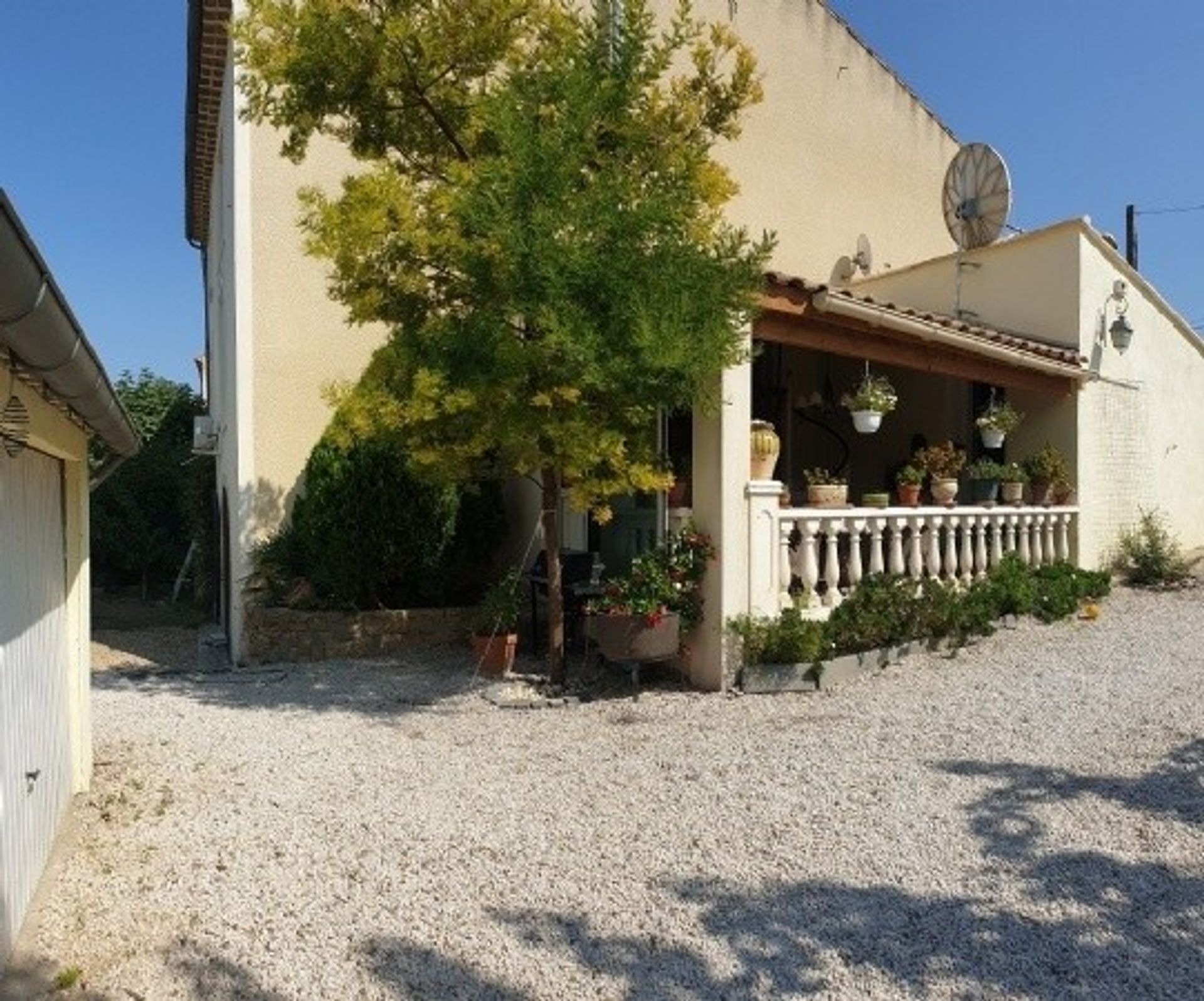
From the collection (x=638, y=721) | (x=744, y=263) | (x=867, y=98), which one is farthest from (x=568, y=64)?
(x=867, y=98)

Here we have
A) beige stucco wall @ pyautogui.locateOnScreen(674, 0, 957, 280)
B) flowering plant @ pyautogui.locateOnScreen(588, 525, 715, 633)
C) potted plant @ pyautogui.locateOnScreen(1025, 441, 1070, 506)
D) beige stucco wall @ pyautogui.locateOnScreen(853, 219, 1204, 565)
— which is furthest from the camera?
beige stucco wall @ pyautogui.locateOnScreen(674, 0, 957, 280)

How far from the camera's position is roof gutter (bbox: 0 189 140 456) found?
212 centimetres

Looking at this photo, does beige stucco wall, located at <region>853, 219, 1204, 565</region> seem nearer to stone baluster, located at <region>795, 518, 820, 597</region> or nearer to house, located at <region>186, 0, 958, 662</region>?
house, located at <region>186, 0, 958, 662</region>

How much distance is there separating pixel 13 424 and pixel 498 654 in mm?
5536

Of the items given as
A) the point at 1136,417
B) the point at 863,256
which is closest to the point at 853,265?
the point at 863,256

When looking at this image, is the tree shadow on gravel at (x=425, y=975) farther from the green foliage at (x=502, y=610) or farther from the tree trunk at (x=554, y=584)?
the green foliage at (x=502, y=610)

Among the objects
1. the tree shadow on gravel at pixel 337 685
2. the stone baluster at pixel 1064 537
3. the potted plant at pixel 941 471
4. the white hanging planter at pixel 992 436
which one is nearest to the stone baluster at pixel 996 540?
the potted plant at pixel 941 471

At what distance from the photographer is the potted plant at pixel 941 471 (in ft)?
30.2

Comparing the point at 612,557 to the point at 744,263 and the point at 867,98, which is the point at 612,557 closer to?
the point at 744,263

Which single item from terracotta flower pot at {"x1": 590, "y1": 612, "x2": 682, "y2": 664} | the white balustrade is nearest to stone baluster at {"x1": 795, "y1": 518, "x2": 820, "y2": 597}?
the white balustrade

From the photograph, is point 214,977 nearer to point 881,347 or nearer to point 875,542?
point 875,542

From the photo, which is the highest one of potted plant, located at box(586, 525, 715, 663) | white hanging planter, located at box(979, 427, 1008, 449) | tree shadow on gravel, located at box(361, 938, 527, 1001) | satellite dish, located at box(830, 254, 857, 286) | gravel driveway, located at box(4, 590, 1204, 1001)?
satellite dish, located at box(830, 254, 857, 286)

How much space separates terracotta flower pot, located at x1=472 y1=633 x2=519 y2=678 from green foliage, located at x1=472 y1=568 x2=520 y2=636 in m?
0.08

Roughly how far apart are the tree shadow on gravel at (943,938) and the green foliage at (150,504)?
14273mm
